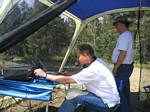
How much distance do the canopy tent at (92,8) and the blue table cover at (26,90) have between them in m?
2.52

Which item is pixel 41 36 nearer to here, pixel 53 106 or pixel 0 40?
pixel 53 106

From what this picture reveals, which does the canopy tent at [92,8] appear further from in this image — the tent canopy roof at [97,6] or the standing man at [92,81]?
the standing man at [92,81]

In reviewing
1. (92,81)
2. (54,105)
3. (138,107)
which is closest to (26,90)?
(92,81)

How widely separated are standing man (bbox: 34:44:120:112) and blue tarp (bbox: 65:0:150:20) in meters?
3.24

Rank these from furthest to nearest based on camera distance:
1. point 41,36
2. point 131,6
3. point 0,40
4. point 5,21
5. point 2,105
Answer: point 131,6 → point 41,36 → point 2,105 → point 5,21 → point 0,40

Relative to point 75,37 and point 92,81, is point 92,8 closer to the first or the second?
point 75,37

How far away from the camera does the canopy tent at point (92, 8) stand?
868cm

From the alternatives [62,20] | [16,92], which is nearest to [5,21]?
[16,92]

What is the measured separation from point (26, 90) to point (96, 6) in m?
3.99

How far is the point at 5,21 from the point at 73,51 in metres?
4.12

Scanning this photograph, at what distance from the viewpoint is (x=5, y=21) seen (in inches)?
255

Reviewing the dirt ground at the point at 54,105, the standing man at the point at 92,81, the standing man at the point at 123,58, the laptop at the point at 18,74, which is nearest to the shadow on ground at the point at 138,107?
the dirt ground at the point at 54,105

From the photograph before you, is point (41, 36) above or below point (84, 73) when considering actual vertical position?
above

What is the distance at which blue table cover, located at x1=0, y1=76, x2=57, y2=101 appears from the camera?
5.50m
